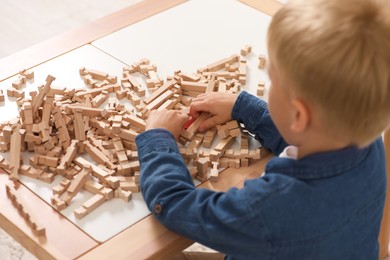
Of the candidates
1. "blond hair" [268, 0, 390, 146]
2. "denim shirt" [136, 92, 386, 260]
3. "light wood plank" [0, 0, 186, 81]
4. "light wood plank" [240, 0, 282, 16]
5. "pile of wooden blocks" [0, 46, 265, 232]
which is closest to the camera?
"blond hair" [268, 0, 390, 146]

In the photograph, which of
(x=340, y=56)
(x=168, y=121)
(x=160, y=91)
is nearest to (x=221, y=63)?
(x=160, y=91)

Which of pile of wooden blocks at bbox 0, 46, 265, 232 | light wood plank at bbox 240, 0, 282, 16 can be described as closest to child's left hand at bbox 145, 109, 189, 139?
pile of wooden blocks at bbox 0, 46, 265, 232

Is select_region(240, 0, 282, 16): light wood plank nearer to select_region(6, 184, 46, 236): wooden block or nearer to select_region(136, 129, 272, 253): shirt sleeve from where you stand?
select_region(136, 129, 272, 253): shirt sleeve

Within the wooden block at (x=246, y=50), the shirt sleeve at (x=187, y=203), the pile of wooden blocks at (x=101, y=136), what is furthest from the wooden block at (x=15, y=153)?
the wooden block at (x=246, y=50)

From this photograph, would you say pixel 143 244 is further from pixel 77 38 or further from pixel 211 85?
pixel 77 38

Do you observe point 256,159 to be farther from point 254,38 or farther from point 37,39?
point 37,39

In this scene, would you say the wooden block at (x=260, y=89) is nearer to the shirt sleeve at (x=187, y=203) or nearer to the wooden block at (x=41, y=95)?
the shirt sleeve at (x=187, y=203)

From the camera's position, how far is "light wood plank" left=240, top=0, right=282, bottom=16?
193cm

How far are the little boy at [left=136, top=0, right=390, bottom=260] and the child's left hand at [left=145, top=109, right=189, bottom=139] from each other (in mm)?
87

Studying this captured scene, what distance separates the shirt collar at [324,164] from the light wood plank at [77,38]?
0.82m

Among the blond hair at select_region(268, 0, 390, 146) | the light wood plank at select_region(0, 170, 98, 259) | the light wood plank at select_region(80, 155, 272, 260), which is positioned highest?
the blond hair at select_region(268, 0, 390, 146)

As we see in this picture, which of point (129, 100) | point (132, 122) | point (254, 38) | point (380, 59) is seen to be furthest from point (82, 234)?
point (254, 38)

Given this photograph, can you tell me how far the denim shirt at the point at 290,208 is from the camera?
1.14 metres

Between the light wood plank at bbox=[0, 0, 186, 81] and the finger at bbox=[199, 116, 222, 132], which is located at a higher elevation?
the light wood plank at bbox=[0, 0, 186, 81]
